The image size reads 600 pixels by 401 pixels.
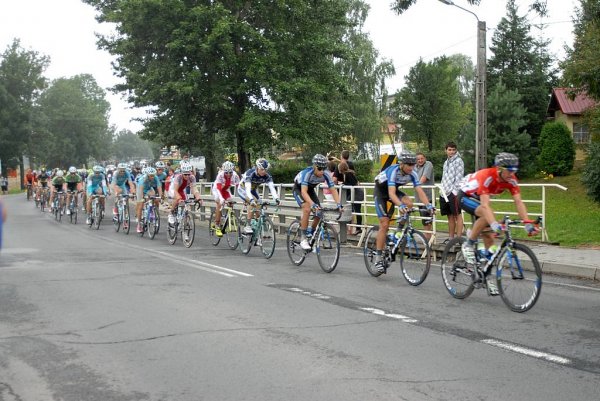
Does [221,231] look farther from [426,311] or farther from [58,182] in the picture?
[58,182]

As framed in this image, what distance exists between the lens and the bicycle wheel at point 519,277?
786 centimetres

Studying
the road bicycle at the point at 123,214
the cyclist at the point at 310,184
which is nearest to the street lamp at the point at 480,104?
the cyclist at the point at 310,184

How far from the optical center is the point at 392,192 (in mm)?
10297

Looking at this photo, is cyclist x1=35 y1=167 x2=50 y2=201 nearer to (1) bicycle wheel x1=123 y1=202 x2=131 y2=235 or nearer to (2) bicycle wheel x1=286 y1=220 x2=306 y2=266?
(1) bicycle wheel x1=123 y1=202 x2=131 y2=235

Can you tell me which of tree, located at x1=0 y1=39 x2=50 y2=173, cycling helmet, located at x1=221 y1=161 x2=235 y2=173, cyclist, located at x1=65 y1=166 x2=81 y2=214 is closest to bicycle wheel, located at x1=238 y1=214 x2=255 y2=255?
cycling helmet, located at x1=221 y1=161 x2=235 y2=173

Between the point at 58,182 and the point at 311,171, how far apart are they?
62.0 feet

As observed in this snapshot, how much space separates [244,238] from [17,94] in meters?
82.8

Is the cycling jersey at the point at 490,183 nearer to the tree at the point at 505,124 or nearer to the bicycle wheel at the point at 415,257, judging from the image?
the bicycle wheel at the point at 415,257

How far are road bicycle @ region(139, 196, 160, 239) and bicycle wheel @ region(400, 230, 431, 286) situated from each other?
10.1 m

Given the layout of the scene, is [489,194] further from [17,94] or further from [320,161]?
[17,94]

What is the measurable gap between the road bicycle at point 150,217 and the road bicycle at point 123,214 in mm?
1198

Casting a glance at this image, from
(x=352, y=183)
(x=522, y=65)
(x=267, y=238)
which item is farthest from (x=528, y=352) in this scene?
(x=522, y=65)

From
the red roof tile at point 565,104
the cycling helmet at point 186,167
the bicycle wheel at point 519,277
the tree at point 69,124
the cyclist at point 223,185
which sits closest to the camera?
the bicycle wheel at point 519,277

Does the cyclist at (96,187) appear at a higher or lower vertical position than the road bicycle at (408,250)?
higher
